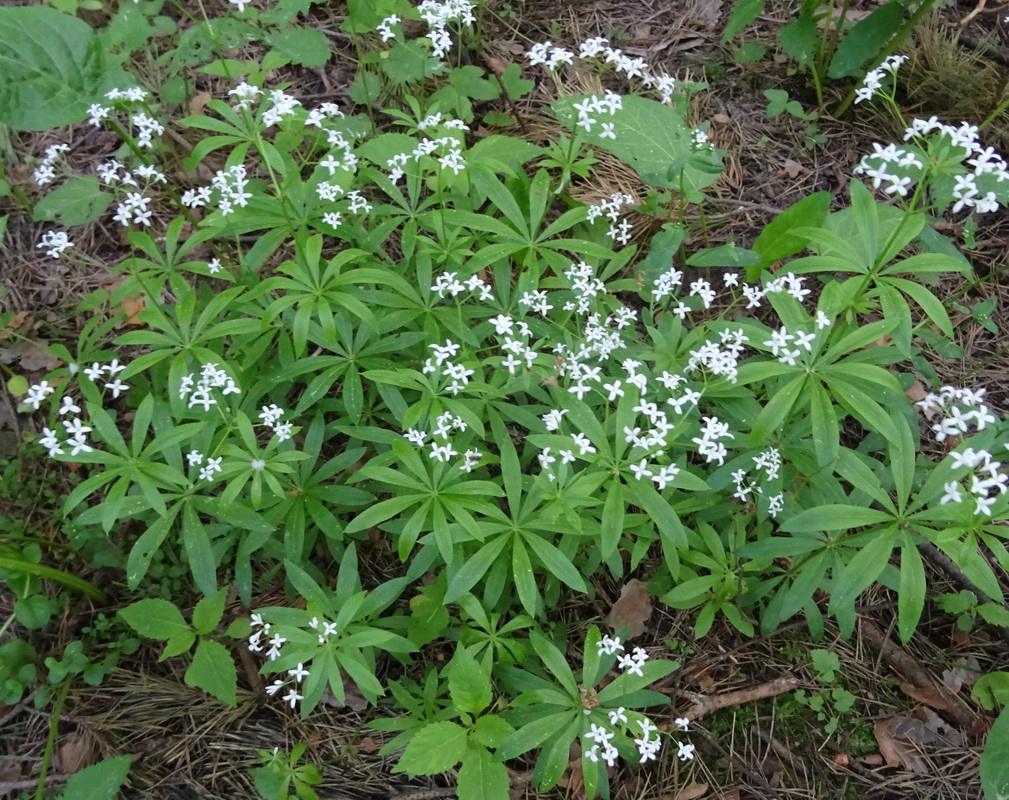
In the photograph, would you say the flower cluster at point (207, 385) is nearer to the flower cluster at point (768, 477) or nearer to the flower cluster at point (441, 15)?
the flower cluster at point (441, 15)

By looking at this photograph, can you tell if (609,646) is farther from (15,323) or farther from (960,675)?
(15,323)

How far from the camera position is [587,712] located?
3.12m

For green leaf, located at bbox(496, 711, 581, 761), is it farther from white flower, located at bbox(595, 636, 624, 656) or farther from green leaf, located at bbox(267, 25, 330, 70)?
green leaf, located at bbox(267, 25, 330, 70)

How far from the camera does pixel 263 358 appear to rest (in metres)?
3.96

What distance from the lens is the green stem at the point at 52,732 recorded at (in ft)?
10.8

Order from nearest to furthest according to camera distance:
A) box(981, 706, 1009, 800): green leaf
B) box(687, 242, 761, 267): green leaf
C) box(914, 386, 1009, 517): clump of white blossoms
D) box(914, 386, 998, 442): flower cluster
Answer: box(914, 386, 1009, 517): clump of white blossoms
box(914, 386, 998, 442): flower cluster
box(981, 706, 1009, 800): green leaf
box(687, 242, 761, 267): green leaf

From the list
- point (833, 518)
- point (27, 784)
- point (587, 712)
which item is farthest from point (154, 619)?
point (833, 518)

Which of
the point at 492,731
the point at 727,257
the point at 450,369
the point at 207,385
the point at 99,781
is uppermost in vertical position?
the point at 727,257

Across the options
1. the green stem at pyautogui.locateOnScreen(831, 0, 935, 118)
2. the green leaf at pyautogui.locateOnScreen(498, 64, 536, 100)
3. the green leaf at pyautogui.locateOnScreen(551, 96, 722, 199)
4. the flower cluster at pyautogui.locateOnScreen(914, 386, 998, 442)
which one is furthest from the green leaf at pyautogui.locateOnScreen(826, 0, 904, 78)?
the flower cluster at pyautogui.locateOnScreen(914, 386, 998, 442)

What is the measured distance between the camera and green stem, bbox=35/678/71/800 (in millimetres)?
3297

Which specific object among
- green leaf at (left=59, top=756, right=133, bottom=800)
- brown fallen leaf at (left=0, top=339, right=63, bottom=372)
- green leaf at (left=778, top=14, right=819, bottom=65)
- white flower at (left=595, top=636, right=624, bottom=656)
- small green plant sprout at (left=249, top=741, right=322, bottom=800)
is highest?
green leaf at (left=778, top=14, right=819, bottom=65)

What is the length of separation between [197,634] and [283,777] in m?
0.82

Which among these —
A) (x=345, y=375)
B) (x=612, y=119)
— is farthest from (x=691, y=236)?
(x=345, y=375)

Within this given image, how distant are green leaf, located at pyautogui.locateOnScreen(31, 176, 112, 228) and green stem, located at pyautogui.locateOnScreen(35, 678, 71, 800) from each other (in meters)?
2.84
